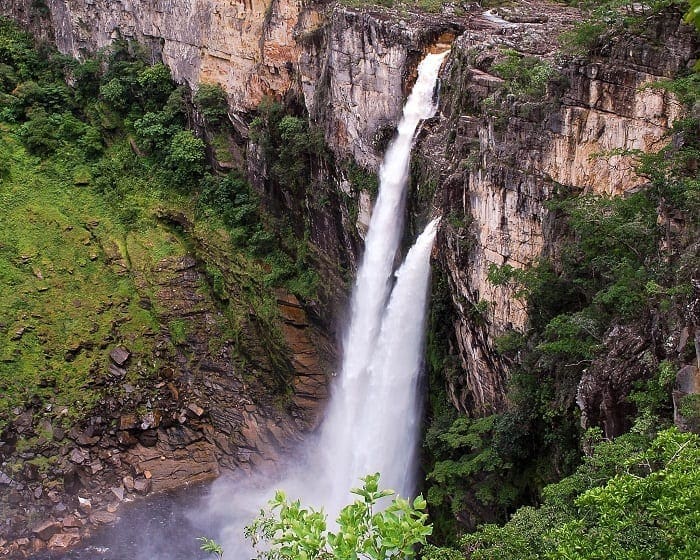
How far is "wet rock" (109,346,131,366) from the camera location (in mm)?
23609

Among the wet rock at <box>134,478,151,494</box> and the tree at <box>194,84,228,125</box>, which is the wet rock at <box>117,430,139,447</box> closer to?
the wet rock at <box>134,478,151,494</box>

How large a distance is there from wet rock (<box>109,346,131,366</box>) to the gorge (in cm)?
9

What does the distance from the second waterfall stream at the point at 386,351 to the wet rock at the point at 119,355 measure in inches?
236

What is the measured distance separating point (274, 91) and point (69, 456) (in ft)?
44.2

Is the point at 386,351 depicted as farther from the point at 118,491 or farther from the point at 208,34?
the point at 208,34

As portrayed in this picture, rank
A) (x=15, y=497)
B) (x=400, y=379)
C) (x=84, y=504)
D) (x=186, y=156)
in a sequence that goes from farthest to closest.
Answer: (x=186, y=156), (x=84, y=504), (x=15, y=497), (x=400, y=379)

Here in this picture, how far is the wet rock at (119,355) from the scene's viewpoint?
2361cm

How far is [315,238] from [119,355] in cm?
768

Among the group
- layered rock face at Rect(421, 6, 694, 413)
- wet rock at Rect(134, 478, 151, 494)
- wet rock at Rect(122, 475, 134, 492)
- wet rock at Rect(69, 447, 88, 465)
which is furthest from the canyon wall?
wet rock at Rect(69, 447, 88, 465)

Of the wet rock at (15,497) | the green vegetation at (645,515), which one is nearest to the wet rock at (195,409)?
the wet rock at (15,497)

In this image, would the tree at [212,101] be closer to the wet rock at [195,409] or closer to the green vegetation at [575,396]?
the wet rock at [195,409]

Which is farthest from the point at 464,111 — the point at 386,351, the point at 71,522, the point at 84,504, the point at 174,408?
the point at 71,522

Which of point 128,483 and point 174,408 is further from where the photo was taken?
point 174,408

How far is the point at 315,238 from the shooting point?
23.4 meters
